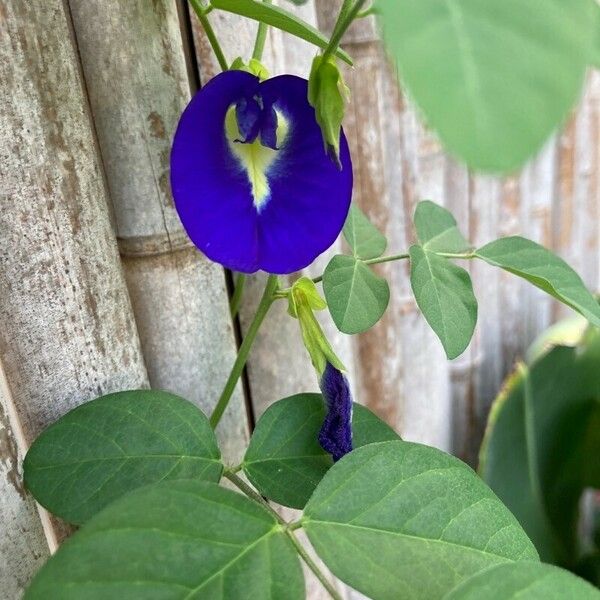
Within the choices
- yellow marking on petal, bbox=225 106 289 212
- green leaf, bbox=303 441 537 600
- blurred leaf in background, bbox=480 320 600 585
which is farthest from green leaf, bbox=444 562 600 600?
blurred leaf in background, bbox=480 320 600 585

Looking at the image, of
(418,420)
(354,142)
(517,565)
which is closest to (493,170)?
(517,565)

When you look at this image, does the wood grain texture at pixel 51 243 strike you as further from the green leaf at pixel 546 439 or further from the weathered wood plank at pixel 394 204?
the green leaf at pixel 546 439

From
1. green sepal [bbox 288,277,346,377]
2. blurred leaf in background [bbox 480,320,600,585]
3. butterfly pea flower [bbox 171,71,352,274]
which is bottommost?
blurred leaf in background [bbox 480,320,600,585]

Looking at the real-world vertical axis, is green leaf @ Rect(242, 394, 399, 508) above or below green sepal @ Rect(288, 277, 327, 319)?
below

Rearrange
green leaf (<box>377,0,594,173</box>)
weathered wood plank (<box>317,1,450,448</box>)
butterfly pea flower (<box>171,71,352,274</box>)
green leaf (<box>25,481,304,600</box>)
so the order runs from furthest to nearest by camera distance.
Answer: weathered wood plank (<box>317,1,450,448</box>)
butterfly pea flower (<box>171,71,352,274</box>)
green leaf (<box>25,481,304,600</box>)
green leaf (<box>377,0,594,173</box>)

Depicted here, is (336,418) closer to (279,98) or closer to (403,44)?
(279,98)

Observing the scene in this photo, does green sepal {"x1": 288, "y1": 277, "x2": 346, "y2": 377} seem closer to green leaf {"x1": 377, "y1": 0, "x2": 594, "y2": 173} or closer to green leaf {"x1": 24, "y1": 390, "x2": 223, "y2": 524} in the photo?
green leaf {"x1": 24, "y1": 390, "x2": 223, "y2": 524}

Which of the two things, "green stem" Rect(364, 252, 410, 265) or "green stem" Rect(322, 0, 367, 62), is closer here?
"green stem" Rect(322, 0, 367, 62)
